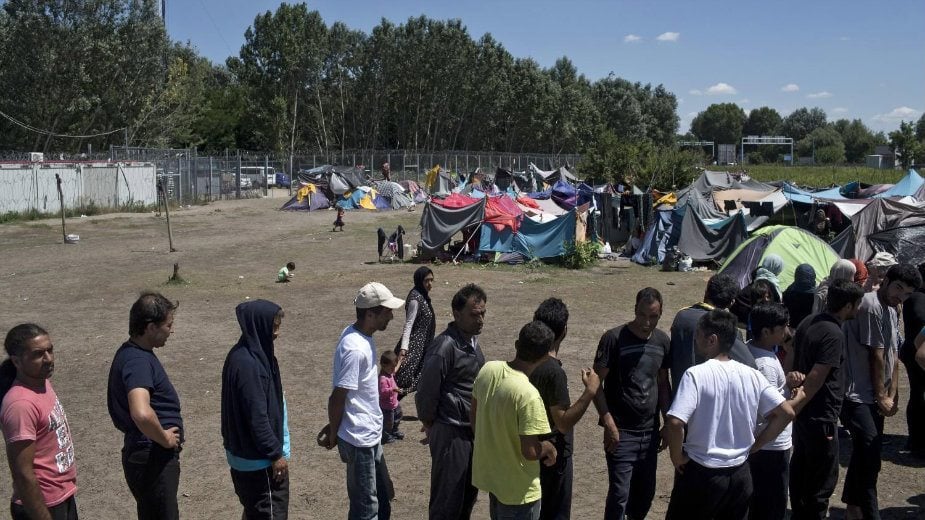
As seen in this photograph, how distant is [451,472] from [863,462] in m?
2.84

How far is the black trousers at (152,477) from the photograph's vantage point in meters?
4.12

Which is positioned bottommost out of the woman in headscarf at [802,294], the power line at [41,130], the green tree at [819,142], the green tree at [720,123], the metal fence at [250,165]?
the woman in headscarf at [802,294]

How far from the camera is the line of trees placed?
126744 millimetres

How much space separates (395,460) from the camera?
692 cm

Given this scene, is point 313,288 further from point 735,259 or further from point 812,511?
point 812,511

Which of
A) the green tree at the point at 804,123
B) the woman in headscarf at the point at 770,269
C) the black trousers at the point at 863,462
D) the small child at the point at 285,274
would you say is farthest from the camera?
the green tree at the point at 804,123

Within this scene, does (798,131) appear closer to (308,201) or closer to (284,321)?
(308,201)

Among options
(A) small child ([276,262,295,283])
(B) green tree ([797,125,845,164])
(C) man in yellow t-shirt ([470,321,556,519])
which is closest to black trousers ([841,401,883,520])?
(C) man in yellow t-shirt ([470,321,556,519])

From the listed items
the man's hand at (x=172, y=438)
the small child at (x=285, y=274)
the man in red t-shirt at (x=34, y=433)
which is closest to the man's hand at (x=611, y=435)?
the man's hand at (x=172, y=438)

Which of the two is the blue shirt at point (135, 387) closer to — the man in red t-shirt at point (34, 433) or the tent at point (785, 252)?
the man in red t-shirt at point (34, 433)

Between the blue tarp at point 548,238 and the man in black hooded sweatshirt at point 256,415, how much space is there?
15.6 m

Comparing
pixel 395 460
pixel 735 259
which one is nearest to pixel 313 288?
pixel 735 259

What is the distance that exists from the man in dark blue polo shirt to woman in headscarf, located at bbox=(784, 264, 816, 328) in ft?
16.0

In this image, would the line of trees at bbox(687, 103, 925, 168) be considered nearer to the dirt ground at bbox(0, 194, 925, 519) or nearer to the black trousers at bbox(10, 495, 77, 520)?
the dirt ground at bbox(0, 194, 925, 519)
